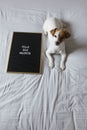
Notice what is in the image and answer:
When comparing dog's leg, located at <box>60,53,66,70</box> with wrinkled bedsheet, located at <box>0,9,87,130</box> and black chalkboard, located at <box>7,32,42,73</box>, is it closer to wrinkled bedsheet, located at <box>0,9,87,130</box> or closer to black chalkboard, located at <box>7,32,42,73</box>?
wrinkled bedsheet, located at <box>0,9,87,130</box>

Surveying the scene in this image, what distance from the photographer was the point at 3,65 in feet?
4.04

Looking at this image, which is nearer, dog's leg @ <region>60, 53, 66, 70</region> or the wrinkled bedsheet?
the wrinkled bedsheet

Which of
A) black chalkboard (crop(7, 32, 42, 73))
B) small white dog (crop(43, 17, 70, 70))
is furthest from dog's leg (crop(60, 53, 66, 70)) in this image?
black chalkboard (crop(7, 32, 42, 73))

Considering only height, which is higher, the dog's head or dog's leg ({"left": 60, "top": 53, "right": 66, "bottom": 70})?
the dog's head

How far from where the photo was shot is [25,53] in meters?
1.28

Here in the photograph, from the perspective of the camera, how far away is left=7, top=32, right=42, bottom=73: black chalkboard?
1.22m

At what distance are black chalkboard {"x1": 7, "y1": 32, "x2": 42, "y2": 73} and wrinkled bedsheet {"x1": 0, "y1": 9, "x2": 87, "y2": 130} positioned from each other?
39mm

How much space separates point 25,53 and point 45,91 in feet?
1.11

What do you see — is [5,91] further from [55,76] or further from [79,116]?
[79,116]

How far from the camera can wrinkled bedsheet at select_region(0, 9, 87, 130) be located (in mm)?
975

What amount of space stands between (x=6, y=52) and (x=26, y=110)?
0.48 meters

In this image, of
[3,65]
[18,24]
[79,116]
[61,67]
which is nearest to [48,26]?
[18,24]

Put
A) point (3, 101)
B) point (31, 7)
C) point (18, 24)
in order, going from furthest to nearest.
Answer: point (31, 7), point (18, 24), point (3, 101)

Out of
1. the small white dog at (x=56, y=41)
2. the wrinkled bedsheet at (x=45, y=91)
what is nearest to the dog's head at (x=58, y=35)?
the small white dog at (x=56, y=41)
